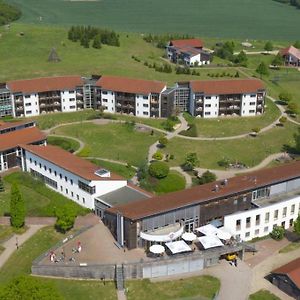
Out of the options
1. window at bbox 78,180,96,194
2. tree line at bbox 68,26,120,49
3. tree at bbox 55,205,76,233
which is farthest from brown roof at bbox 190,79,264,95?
tree line at bbox 68,26,120,49

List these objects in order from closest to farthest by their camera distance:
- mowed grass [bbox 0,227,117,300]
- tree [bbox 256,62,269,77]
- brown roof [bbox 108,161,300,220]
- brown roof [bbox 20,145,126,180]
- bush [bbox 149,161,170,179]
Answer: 1. mowed grass [bbox 0,227,117,300]
2. brown roof [bbox 108,161,300,220]
3. brown roof [bbox 20,145,126,180]
4. bush [bbox 149,161,170,179]
5. tree [bbox 256,62,269,77]

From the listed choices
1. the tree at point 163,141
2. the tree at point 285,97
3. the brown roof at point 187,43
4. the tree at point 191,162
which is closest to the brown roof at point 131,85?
the tree at point 163,141

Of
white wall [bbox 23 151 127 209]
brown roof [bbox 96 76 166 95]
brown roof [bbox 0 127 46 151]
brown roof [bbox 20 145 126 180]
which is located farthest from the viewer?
brown roof [bbox 96 76 166 95]

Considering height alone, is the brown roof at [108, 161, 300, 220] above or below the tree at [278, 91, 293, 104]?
above

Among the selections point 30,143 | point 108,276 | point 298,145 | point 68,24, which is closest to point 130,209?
point 108,276

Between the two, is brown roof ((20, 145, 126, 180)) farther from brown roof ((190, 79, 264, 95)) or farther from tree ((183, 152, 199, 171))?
brown roof ((190, 79, 264, 95))

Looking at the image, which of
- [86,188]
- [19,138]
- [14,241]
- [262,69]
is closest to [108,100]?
[19,138]
